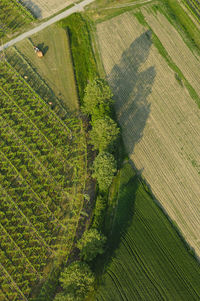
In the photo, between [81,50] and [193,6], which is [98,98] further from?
[193,6]

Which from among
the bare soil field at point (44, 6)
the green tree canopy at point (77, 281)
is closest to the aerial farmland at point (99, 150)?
the green tree canopy at point (77, 281)

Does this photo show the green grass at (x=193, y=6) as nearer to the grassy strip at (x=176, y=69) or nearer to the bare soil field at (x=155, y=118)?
the bare soil field at (x=155, y=118)

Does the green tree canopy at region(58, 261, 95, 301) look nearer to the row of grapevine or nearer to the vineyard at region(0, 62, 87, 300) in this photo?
the vineyard at region(0, 62, 87, 300)

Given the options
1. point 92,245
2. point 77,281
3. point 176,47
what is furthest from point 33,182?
point 176,47

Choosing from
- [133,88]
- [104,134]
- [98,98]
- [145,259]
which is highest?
[98,98]

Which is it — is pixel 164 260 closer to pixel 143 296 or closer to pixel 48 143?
pixel 143 296

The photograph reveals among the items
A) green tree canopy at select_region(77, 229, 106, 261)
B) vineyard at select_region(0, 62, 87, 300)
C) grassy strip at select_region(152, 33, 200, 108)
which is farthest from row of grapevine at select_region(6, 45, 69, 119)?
grassy strip at select_region(152, 33, 200, 108)

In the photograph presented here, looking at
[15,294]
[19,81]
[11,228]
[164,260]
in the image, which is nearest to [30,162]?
[11,228]

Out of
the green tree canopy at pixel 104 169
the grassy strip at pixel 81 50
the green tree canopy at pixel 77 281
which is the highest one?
the grassy strip at pixel 81 50
